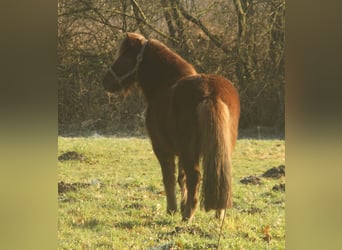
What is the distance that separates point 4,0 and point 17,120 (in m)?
0.77

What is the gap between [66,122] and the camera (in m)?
3.93

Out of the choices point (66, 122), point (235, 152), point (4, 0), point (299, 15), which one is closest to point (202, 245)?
point (235, 152)

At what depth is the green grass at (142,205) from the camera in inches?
150

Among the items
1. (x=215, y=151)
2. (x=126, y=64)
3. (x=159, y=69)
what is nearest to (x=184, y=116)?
(x=215, y=151)

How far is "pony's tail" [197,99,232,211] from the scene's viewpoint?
11.9 feet

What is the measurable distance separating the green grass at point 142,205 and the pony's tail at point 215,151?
14 cm

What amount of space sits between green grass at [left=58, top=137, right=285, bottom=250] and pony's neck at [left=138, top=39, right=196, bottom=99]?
0.40 m

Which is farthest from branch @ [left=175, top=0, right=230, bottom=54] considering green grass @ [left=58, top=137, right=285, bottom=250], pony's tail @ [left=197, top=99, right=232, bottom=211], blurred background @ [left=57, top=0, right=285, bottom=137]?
green grass @ [left=58, top=137, right=285, bottom=250]

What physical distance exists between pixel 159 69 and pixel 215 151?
2.54 ft

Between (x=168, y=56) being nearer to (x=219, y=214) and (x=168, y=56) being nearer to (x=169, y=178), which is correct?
(x=169, y=178)

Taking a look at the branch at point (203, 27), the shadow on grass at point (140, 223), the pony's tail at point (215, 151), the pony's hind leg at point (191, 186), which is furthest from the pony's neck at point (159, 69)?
the shadow on grass at point (140, 223)

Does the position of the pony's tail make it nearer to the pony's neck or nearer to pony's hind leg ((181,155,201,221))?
pony's hind leg ((181,155,201,221))

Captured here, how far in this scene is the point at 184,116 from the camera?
378cm

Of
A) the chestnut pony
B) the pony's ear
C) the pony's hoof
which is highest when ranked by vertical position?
the pony's ear
